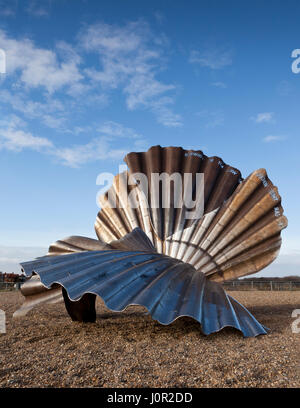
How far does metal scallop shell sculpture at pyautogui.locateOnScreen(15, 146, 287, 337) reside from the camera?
5.27 meters

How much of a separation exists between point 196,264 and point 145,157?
449cm

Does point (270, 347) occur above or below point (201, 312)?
below

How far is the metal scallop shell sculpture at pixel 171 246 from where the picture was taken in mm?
5266

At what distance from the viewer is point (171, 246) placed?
29.6 feet

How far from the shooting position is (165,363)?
412 cm

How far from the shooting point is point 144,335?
229 inches

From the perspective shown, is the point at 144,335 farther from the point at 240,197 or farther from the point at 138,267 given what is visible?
the point at 240,197

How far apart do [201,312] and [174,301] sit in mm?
451

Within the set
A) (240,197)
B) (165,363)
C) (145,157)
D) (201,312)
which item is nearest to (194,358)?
(165,363)

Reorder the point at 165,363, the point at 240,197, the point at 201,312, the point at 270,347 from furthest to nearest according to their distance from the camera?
the point at 240,197, the point at 201,312, the point at 270,347, the point at 165,363

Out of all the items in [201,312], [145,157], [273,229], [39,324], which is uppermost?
[145,157]

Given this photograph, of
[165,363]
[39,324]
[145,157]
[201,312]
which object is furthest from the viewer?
[145,157]
